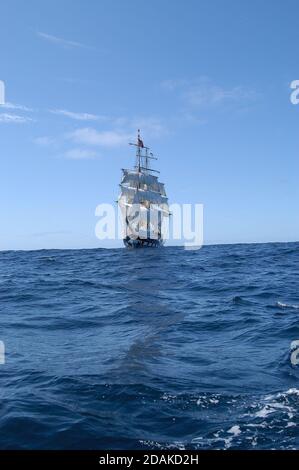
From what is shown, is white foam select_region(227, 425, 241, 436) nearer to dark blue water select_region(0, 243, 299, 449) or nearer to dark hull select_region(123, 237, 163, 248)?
dark blue water select_region(0, 243, 299, 449)

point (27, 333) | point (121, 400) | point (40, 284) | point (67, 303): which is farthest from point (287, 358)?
point (40, 284)

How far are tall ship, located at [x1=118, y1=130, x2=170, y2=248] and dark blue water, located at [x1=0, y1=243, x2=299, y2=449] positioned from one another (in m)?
73.1

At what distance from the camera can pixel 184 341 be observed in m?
11.8

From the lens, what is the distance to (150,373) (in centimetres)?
898

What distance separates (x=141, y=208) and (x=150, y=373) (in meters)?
85.1

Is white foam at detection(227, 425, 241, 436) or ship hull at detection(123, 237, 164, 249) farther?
ship hull at detection(123, 237, 164, 249)

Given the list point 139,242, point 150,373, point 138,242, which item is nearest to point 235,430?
point 150,373

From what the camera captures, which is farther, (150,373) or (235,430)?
(150,373)

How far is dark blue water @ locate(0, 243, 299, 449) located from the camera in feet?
20.8

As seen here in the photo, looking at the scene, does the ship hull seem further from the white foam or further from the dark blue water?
the white foam

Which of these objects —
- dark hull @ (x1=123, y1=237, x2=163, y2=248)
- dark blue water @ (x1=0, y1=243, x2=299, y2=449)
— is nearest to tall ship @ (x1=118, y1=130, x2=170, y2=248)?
dark hull @ (x1=123, y1=237, x2=163, y2=248)

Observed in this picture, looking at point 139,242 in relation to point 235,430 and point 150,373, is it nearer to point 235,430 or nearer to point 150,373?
point 150,373
